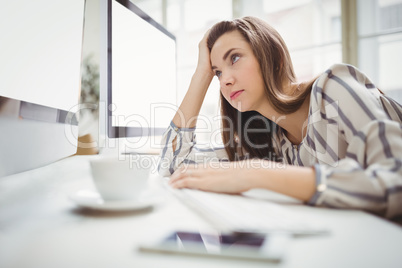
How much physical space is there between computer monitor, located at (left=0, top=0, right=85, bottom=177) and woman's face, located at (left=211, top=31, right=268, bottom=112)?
50 centimetres

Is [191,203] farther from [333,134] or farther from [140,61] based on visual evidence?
[140,61]

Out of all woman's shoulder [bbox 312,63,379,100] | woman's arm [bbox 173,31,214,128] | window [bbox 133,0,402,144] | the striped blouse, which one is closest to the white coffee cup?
the striped blouse

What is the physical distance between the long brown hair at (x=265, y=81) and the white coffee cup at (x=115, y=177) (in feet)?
2.38

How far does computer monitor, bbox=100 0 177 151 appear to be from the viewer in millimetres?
919

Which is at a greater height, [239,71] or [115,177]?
[239,71]

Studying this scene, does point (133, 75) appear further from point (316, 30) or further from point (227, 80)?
point (316, 30)

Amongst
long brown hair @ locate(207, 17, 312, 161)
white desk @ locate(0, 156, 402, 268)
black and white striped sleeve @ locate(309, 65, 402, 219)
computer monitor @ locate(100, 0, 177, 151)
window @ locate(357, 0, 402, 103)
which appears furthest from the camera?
window @ locate(357, 0, 402, 103)

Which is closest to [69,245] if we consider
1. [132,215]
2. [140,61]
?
[132,215]

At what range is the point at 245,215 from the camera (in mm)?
314

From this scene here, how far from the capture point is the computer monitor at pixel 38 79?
1.76ft

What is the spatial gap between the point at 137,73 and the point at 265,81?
473mm

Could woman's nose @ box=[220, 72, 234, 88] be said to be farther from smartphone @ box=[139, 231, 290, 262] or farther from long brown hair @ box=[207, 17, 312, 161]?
smartphone @ box=[139, 231, 290, 262]

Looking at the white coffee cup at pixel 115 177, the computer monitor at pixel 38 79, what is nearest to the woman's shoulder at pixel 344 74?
the white coffee cup at pixel 115 177

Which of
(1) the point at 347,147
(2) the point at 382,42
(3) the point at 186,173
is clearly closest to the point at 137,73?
(3) the point at 186,173
